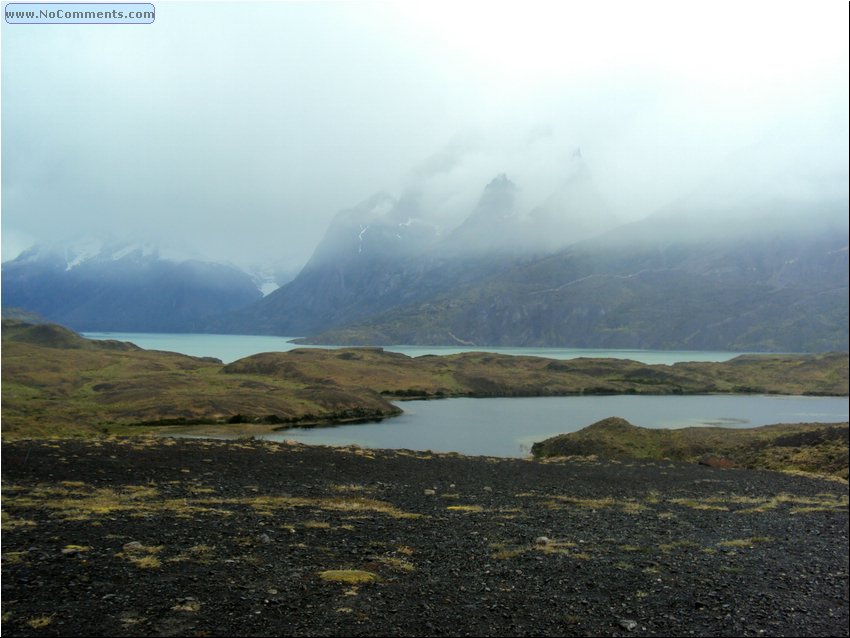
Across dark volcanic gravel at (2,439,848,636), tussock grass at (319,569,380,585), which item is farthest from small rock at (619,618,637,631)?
tussock grass at (319,569,380,585)

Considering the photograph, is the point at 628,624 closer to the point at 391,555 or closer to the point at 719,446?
the point at 391,555

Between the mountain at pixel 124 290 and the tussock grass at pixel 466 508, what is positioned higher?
the mountain at pixel 124 290

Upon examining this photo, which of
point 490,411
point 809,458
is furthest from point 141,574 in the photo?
point 490,411

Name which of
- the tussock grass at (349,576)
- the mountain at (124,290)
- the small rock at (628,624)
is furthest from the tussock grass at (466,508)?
the mountain at (124,290)

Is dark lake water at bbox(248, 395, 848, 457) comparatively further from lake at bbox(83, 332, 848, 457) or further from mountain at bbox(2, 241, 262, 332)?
mountain at bbox(2, 241, 262, 332)

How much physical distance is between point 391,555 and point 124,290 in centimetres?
4762

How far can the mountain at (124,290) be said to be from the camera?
135 ft

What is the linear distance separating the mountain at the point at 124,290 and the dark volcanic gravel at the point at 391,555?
14.5 metres

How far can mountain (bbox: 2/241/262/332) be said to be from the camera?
41.1m

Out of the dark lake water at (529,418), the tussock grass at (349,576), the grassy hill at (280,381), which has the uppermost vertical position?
the grassy hill at (280,381)

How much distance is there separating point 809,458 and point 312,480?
123 ft

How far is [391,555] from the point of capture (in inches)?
627

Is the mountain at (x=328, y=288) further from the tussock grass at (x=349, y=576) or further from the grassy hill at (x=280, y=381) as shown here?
the tussock grass at (x=349, y=576)

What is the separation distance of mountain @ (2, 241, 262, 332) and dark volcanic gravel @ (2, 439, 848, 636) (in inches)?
572
